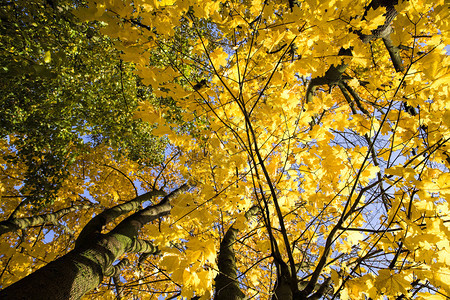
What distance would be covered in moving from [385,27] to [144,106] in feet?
8.58

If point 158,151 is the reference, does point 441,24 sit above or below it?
below

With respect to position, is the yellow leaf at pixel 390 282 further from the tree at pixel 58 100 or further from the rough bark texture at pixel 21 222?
the rough bark texture at pixel 21 222

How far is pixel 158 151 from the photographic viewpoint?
20.2 ft

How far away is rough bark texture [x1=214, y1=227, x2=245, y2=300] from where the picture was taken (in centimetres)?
A: 183

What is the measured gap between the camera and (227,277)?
1917 millimetres

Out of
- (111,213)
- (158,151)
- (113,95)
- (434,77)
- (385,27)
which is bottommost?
(111,213)

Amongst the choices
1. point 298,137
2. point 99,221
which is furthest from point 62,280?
point 298,137

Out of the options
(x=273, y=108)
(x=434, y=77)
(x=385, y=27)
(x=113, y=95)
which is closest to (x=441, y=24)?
(x=434, y=77)

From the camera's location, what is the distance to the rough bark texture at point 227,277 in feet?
5.99

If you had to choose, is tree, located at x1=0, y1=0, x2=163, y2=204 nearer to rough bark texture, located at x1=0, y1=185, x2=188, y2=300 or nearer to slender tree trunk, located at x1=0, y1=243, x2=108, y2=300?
rough bark texture, located at x1=0, y1=185, x2=188, y2=300

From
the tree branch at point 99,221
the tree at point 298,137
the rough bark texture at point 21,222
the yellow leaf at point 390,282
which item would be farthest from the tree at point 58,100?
the yellow leaf at point 390,282

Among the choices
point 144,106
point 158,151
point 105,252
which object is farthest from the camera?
point 158,151

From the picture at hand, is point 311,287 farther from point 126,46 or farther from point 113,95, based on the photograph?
point 113,95

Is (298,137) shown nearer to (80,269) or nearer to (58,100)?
(80,269)
